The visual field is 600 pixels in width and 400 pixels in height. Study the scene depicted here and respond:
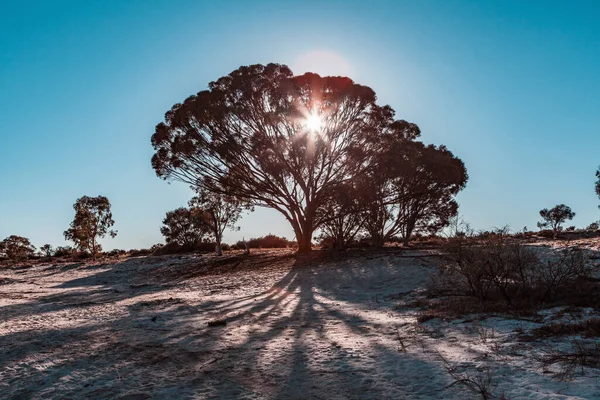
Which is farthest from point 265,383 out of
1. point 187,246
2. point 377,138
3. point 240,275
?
point 187,246

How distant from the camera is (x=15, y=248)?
137 ft

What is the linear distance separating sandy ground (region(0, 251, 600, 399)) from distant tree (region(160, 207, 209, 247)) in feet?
97.1

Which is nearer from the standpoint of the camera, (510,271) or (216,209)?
(510,271)

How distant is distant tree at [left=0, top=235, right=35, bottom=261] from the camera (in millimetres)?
41000

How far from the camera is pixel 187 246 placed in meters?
40.8

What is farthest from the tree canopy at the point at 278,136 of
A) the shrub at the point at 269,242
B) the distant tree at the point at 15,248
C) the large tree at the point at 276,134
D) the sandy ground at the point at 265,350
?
the distant tree at the point at 15,248

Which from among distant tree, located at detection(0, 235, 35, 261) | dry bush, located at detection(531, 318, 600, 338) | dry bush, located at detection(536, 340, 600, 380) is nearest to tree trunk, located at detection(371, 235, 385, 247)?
dry bush, located at detection(531, 318, 600, 338)

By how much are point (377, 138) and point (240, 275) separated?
383 inches

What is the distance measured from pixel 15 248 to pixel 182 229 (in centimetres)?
1519

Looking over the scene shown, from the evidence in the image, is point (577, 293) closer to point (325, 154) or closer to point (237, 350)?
point (237, 350)

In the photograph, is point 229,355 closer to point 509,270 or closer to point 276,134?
point 509,270

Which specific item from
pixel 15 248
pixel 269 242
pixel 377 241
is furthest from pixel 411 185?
pixel 15 248

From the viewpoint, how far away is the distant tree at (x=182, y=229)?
4262cm

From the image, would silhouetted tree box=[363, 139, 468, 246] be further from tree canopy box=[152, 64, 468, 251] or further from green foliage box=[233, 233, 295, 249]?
green foliage box=[233, 233, 295, 249]
